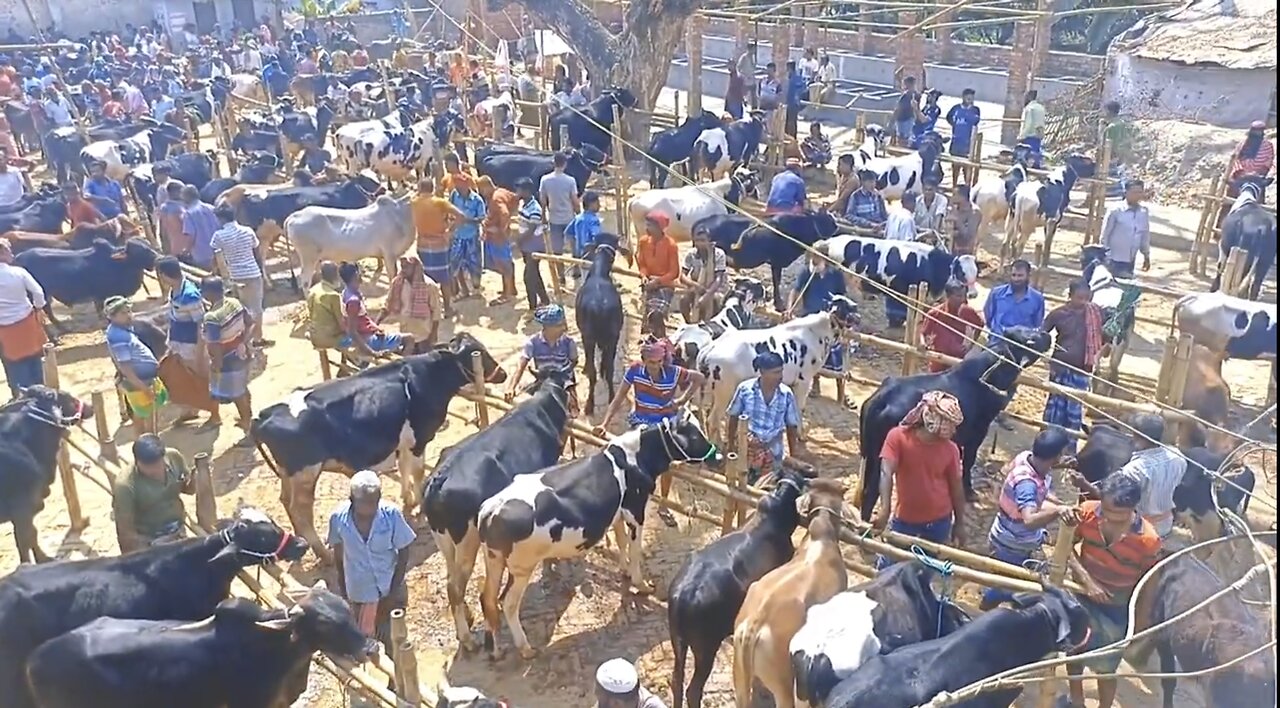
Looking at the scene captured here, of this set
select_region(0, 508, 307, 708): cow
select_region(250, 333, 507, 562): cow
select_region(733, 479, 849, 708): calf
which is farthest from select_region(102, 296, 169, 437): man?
select_region(733, 479, 849, 708): calf

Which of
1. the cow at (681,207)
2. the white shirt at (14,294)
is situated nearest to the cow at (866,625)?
the white shirt at (14,294)

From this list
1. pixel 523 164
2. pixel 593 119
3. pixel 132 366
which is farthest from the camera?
pixel 593 119

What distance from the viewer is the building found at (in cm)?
1664

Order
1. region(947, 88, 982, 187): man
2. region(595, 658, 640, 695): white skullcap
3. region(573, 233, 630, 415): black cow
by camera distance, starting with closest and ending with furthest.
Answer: region(595, 658, 640, 695): white skullcap, region(573, 233, 630, 415): black cow, region(947, 88, 982, 187): man

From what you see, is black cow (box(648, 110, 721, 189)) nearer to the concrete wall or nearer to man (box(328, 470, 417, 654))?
the concrete wall

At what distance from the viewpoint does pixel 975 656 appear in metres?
4.96

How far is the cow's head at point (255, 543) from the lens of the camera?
6019 mm

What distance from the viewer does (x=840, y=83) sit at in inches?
1054

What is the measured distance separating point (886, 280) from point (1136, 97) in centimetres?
965

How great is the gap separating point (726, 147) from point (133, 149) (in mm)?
9804

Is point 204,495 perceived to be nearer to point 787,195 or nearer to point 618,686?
point 618,686

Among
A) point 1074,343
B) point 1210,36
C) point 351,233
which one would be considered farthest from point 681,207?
point 1210,36

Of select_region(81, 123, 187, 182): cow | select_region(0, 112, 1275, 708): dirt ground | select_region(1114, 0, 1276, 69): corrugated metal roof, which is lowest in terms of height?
select_region(0, 112, 1275, 708): dirt ground

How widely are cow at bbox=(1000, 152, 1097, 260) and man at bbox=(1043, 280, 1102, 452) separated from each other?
5.05 meters
